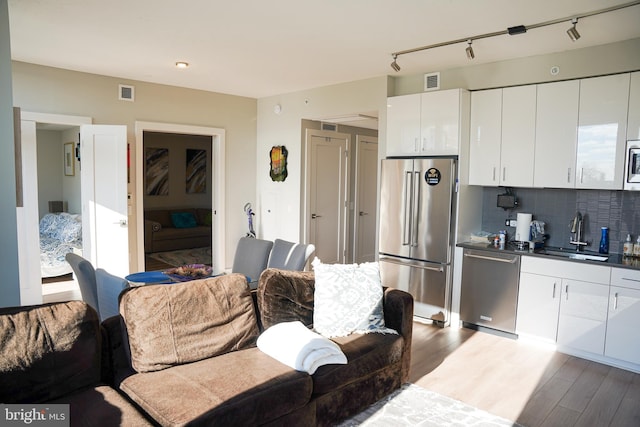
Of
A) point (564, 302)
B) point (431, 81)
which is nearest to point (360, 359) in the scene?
point (564, 302)

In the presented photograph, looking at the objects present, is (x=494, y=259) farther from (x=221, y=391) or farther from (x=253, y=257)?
(x=221, y=391)

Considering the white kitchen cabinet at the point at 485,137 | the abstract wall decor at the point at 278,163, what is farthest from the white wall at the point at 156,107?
the white kitchen cabinet at the point at 485,137

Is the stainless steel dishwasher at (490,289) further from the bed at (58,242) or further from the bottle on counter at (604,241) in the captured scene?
the bed at (58,242)

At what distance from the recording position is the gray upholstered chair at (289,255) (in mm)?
3968

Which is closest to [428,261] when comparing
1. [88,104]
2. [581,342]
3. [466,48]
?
[581,342]

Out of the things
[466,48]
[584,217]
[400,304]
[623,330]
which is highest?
[466,48]

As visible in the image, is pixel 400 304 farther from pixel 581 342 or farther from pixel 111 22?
pixel 111 22

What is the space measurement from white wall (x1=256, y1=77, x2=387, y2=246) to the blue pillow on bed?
287 cm

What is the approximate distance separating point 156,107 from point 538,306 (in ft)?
16.4

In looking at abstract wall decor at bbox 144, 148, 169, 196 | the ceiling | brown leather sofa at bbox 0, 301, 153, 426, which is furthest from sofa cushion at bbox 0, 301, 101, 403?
abstract wall decor at bbox 144, 148, 169, 196

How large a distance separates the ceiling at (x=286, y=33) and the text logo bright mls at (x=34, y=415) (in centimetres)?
255

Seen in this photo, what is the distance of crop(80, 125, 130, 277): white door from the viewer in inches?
201

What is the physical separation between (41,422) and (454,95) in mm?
4212

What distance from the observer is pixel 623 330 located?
3.60 meters
